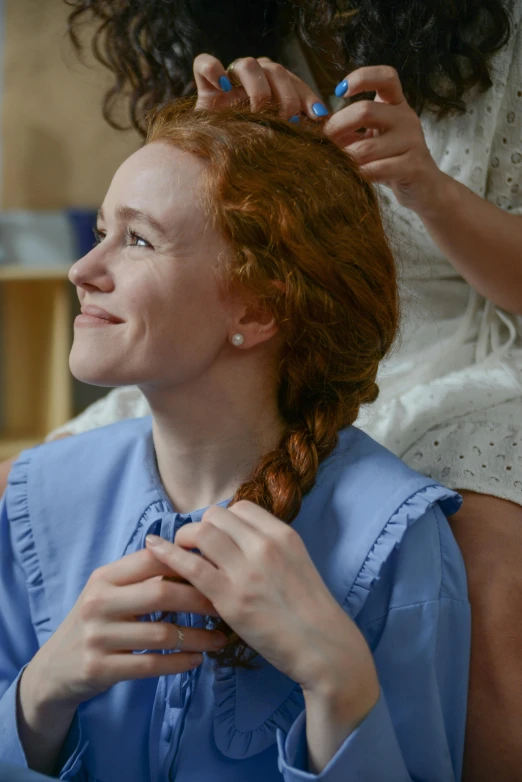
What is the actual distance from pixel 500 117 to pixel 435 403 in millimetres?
393

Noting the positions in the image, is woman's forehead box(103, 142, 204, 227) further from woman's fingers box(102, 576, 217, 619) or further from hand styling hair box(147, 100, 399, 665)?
woman's fingers box(102, 576, 217, 619)

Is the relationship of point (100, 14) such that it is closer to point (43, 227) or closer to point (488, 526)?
point (488, 526)

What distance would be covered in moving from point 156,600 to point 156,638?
0.03 metres

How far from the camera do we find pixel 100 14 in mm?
1332

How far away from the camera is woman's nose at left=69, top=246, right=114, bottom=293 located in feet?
2.85

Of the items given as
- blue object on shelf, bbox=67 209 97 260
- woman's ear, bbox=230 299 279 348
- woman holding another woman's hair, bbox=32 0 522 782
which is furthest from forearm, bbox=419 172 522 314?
blue object on shelf, bbox=67 209 97 260

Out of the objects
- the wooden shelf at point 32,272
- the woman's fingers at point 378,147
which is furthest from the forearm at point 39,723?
the wooden shelf at point 32,272

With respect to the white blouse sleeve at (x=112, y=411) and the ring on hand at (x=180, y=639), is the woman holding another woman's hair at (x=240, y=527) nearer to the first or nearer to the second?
the ring on hand at (x=180, y=639)

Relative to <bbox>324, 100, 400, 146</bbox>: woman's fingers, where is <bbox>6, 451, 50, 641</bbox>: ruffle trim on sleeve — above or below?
below

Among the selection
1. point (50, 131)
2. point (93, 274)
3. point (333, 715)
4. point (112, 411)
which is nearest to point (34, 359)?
point (50, 131)

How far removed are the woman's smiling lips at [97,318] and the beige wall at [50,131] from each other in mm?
2046

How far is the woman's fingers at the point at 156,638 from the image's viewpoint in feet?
2.49

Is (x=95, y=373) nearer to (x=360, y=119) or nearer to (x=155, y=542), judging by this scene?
(x=155, y=542)

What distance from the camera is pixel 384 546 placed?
840mm
